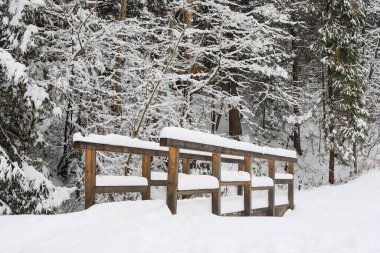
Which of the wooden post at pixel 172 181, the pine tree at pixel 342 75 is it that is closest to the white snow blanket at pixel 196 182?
the wooden post at pixel 172 181

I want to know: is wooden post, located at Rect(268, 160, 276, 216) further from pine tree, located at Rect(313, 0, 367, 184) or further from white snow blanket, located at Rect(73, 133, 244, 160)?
pine tree, located at Rect(313, 0, 367, 184)

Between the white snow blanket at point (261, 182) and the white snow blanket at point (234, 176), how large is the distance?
0.32 metres

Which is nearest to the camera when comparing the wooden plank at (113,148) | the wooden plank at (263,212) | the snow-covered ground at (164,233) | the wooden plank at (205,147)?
the snow-covered ground at (164,233)

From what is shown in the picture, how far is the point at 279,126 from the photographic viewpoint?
2372 centimetres

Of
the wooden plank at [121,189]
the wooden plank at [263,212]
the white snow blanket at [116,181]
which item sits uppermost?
the white snow blanket at [116,181]

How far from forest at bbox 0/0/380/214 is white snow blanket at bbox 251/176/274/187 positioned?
12.0ft

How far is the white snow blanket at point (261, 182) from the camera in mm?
7445

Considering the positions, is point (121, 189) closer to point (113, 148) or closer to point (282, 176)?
point (113, 148)

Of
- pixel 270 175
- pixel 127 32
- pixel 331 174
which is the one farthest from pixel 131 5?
pixel 331 174

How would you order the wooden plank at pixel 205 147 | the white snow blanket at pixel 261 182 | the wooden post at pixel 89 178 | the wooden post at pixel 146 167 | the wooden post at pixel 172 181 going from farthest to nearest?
the white snow blanket at pixel 261 182
the wooden post at pixel 146 167
the wooden post at pixel 89 178
the wooden post at pixel 172 181
the wooden plank at pixel 205 147

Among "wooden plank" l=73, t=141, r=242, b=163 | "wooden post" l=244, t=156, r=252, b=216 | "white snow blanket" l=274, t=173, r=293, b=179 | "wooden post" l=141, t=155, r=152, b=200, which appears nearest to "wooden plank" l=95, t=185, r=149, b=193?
"wooden post" l=141, t=155, r=152, b=200

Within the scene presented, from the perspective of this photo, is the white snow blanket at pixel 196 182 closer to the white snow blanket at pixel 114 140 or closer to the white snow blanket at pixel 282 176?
the white snow blanket at pixel 114 140

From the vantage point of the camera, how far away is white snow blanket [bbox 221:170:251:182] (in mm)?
6477

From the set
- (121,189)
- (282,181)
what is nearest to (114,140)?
(121,189)
